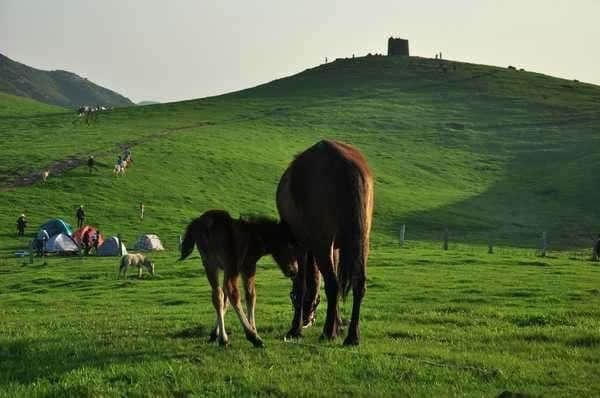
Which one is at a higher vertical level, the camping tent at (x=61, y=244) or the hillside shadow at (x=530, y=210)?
the hillside shadow at (x=530, y=210)

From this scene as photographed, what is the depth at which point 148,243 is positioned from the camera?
43781 mm

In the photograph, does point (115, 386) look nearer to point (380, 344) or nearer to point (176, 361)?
point (176, 361)

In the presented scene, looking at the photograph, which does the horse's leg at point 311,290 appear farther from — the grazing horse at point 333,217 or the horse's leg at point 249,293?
the horse's leg at point 249,293

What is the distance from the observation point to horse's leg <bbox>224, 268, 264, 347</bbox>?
10297mm

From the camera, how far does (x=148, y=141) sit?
81.5m

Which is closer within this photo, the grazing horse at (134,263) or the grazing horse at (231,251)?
the grazing horse at (231,251)

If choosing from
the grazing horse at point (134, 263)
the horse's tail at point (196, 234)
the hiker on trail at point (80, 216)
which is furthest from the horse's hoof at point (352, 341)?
the hiker on trail at point (80, 216)

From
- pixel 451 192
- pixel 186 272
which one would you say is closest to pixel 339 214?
pixel 186 272

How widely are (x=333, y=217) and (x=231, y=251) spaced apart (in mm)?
1705

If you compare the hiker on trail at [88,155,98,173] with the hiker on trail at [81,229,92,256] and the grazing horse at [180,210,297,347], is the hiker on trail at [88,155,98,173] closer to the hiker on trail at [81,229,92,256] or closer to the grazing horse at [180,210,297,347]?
the hiker on trail at [81,229,92,256]

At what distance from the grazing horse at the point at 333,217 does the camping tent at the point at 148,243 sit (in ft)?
110

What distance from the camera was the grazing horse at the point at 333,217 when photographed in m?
10.5

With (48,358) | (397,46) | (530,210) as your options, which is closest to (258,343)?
(48,358)

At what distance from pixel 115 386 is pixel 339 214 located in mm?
4309
